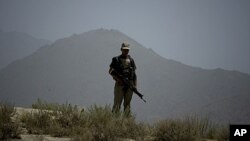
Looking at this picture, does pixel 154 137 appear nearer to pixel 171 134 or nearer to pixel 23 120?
pixel 171 134

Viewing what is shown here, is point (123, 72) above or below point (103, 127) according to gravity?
above

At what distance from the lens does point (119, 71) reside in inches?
302

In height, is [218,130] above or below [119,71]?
below

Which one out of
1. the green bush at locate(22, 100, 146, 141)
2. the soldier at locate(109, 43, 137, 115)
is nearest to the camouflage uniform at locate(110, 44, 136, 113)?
the soldier at locate(109, 43, 137, 115)

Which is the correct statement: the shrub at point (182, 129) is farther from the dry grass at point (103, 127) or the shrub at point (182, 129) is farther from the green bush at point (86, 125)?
the green bush at point (86, 125)

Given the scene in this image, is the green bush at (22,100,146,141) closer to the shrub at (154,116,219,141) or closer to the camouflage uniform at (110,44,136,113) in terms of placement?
the shrub at (154,116,219,141)

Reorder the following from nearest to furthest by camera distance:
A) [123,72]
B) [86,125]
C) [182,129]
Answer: [182,129]
[86,125]
[123,72]

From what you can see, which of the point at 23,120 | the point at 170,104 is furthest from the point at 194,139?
the point at 170,104

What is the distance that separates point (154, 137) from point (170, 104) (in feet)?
611

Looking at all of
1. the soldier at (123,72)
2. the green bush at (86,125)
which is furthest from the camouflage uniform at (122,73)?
the green bush at (86,125)

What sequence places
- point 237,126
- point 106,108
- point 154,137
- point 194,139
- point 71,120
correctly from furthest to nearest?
1. point 106,108
2. point 71,120
3. point 154,137
4. point 194,139
5. point 237,126

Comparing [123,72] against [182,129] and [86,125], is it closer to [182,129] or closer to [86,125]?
[86,125]

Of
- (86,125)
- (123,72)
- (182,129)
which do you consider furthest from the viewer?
(123,72)

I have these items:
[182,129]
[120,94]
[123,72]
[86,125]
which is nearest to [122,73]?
[123,72]
